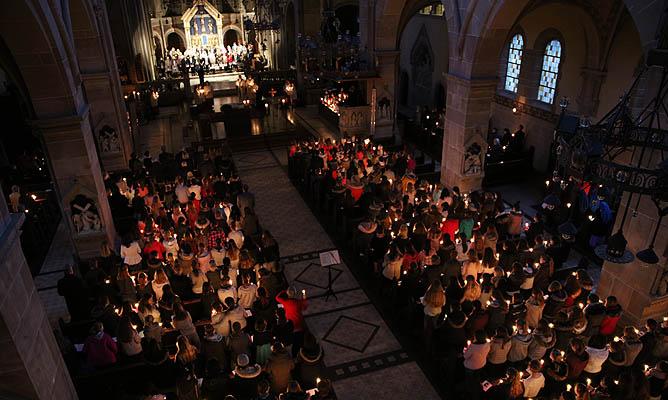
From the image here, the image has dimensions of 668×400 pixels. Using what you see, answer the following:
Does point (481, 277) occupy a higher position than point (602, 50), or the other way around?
point (602, 50)

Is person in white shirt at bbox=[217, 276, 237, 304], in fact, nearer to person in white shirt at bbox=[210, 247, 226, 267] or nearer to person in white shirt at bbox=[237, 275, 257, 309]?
person in white shirt at bbox=[237, 275, 257, 309]

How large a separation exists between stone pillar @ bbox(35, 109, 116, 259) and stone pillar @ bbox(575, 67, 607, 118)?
15006mm

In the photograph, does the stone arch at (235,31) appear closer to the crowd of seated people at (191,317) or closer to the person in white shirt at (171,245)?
the crowd of seated people at (191,317)

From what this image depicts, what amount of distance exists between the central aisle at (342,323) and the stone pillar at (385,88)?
6596 millimetres

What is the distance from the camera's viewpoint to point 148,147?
20891 millimetres

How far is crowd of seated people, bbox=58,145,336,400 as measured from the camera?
24.9 feet

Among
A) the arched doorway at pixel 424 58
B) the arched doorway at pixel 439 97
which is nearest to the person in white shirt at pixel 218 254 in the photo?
the arched doorway at pixel 424 58

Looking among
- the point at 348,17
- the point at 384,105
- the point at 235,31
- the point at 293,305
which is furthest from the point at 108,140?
the point at 235,31

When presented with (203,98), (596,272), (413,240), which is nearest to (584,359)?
(413,240)

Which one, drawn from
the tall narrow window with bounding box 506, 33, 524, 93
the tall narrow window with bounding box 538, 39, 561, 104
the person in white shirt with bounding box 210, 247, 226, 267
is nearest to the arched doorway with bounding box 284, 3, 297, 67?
the tall narrow window with bounding box 506, 33, 524, 93

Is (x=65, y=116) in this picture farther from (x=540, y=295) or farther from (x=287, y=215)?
(x=540, y=295)

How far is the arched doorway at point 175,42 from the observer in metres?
37.9

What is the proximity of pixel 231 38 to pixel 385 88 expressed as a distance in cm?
2400

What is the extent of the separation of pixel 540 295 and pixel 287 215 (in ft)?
26.9
